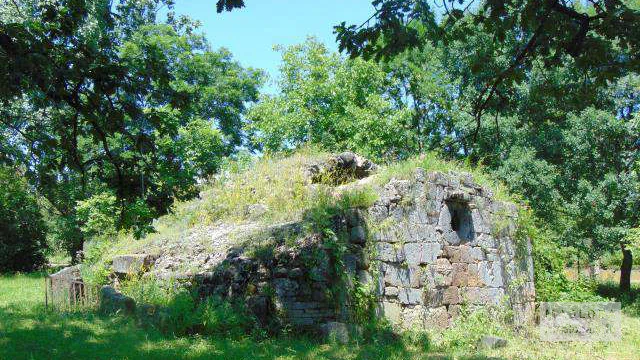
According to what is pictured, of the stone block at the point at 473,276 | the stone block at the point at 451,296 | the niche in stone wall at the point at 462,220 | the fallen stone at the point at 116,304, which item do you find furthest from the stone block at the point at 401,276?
the fallen stone at the point at 116,304

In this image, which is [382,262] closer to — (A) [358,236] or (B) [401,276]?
(B) [401,276]

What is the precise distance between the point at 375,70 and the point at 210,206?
1616 centimetres

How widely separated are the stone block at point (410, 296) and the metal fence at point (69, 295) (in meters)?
5.01

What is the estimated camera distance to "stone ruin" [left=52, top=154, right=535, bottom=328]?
30.2 ft

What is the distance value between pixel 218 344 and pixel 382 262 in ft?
11.2

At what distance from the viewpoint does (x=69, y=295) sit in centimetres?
933

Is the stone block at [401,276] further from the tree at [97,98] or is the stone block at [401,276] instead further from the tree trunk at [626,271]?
the tree trunk at [626,271]

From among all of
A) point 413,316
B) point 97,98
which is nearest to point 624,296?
point 413,316

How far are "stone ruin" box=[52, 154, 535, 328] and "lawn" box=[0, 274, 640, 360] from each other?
0.69 meters

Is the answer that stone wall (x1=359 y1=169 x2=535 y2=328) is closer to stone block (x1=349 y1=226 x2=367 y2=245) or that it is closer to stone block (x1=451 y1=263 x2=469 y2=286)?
stone block (x1=451 y1=263 x2=469 y2=286)

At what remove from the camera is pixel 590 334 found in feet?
36.9

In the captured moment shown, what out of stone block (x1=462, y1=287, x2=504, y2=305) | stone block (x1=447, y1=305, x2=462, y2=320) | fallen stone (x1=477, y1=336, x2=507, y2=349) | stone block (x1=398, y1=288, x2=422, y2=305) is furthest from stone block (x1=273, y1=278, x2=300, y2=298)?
stone block (x1=462, y1=287, x2=504, y2=305)

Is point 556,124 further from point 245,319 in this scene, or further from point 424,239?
point 245,319

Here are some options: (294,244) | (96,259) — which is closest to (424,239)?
(294,244)
